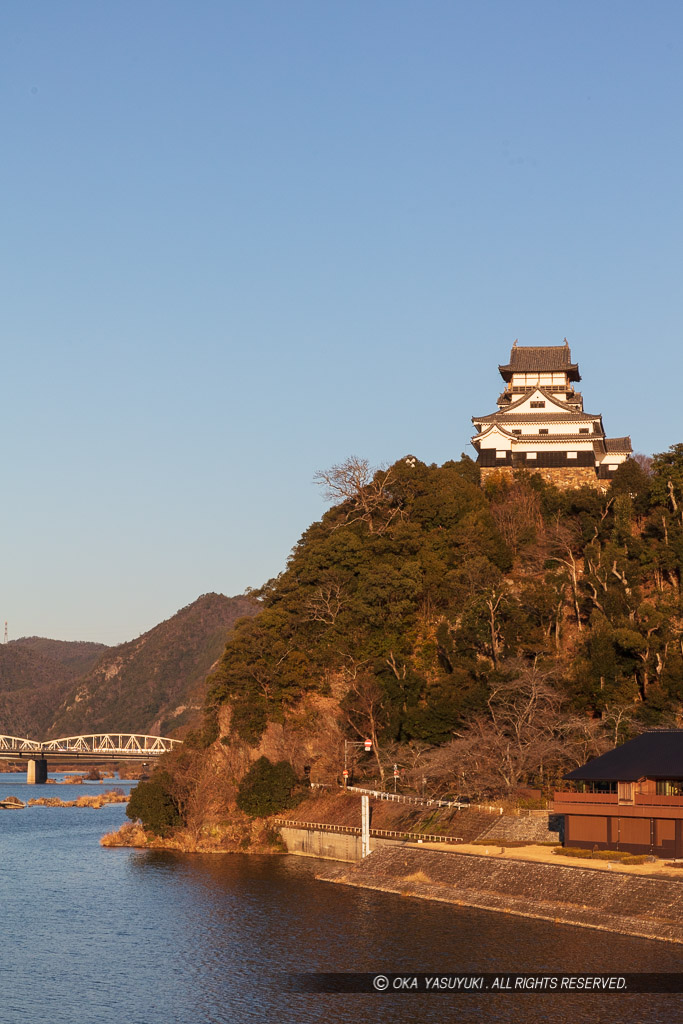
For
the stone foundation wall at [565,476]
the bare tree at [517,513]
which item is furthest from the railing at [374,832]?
the stone foundation wall at [565,476]

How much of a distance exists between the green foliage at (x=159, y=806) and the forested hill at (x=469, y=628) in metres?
6.10

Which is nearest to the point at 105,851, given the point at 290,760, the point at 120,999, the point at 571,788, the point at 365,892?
the point at 290,760

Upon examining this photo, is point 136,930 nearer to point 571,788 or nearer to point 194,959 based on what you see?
point 194,959

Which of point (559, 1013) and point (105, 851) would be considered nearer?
point (559, 1013)

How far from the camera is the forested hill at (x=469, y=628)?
62312 millimetres

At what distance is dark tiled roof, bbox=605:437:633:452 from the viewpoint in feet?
301

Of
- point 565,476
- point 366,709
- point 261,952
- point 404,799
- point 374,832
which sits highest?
point 565,476

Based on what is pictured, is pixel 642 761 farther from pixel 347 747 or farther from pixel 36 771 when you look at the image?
pixel 36 771

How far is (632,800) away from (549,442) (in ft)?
153

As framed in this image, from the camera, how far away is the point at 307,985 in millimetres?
33688

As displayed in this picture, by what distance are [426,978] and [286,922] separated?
10655 mm

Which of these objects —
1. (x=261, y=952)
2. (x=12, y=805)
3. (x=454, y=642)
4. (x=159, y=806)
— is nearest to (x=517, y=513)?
(x=454, y=642)

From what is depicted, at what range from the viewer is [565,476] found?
88750 mm

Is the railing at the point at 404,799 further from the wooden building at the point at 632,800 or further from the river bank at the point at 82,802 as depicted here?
the river bank at the point at 82,802
